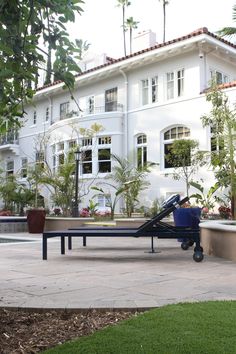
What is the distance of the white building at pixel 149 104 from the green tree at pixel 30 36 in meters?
17.5

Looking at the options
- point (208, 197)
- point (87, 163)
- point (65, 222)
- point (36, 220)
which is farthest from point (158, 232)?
point (87, 163)

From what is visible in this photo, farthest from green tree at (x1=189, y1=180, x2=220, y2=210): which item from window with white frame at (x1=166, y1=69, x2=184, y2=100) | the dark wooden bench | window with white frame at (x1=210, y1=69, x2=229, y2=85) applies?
the dark wooden bench

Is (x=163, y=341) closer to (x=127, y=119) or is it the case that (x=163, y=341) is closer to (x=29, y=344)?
(x=29, y=344)

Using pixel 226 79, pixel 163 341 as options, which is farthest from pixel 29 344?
pixel 226 79

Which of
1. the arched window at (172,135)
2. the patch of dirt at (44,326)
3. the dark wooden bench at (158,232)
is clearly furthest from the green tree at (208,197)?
the patch of dirt at (44,326)

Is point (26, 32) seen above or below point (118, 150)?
below

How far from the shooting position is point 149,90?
995 inches

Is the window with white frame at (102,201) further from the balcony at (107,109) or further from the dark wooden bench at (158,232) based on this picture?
the dark wooden bench at (158,232)

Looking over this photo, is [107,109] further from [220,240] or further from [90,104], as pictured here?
[220,240]

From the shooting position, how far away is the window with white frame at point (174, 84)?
23.7m

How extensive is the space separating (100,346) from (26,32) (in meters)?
2.55

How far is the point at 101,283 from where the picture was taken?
6781 mm

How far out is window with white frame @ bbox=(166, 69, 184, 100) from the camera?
2370 cm

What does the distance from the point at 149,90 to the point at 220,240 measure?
1683cm
